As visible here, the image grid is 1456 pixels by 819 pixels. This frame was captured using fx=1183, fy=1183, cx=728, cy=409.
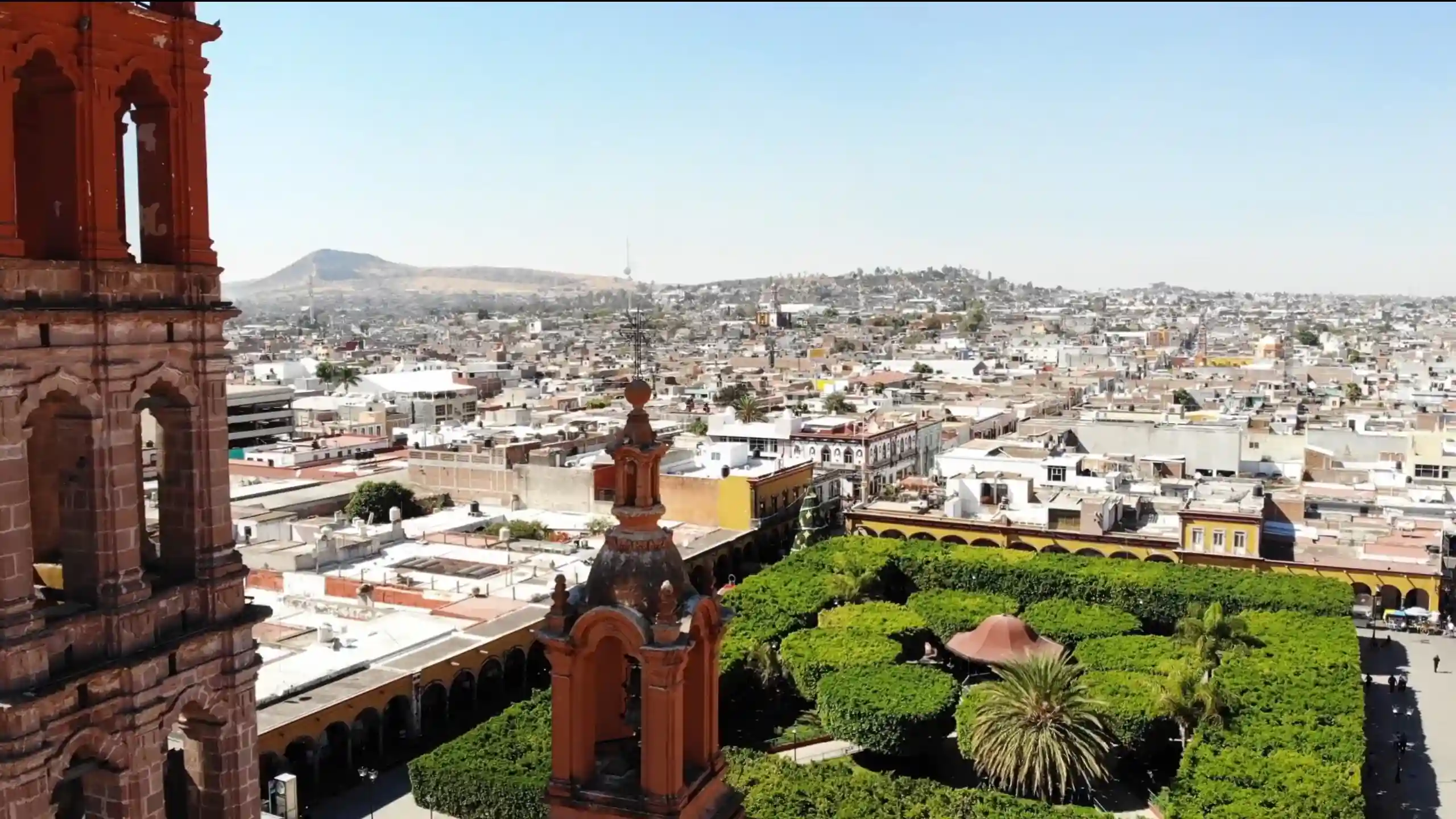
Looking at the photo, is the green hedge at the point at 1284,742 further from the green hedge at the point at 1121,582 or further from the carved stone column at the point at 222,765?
the carved stone column at the point at 222,765

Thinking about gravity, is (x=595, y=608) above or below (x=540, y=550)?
above

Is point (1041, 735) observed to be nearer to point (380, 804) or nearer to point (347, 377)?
point (380, 804)

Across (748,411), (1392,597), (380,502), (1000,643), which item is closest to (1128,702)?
(1000,643)

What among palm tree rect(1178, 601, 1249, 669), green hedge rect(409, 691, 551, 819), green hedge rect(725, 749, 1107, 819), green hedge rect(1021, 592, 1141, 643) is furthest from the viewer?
green hedge rect(1021, 592, 1141, 643)

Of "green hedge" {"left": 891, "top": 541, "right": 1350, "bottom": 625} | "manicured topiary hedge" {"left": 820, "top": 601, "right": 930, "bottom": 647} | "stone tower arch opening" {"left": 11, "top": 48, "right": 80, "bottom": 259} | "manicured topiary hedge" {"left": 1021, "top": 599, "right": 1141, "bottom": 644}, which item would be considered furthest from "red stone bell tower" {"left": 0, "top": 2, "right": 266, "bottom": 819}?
"green hedge" {"left": 891, "top": 541, "right": 1350, "bottom": 625}

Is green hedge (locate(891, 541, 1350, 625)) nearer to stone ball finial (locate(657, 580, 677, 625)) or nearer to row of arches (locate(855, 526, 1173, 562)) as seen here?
row of arches (locate(855, 526, 1173, 562))

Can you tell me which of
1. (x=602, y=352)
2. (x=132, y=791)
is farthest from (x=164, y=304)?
(x=602, y=352)

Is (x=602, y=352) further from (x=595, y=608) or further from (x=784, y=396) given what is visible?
(x=595, y=608)
